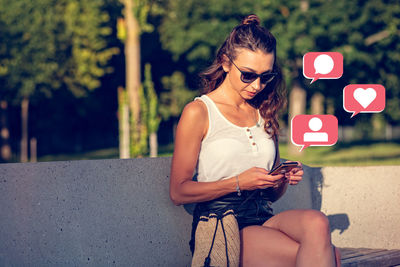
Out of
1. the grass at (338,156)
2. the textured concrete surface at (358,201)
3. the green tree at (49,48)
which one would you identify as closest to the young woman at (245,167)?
the textured concrete surface at (358,201)

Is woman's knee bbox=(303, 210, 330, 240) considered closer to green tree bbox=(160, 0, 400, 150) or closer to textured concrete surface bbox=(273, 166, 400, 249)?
textured concrete surface bbox=(273, 166, 400, 249)

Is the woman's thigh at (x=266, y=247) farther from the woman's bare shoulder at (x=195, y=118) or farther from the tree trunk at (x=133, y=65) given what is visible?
the tree trunk at (x=133, y=65)

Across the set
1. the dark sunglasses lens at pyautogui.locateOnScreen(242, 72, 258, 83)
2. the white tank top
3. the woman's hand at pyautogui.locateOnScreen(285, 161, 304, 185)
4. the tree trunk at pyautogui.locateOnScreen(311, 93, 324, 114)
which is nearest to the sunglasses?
the dark sunglasses lens at pyautogui.locateOnScreen(242, 72, 258, 83)

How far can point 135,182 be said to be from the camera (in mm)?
3861

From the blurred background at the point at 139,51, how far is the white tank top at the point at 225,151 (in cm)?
1879

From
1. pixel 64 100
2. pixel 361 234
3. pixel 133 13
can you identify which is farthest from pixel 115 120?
pixel 361 234

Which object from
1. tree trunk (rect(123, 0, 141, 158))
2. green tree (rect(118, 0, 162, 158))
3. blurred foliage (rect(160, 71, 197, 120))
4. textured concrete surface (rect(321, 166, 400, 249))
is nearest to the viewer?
textured concrete surface (rect(321, 166, 400, 249))

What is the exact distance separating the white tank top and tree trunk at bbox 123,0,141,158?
63.8 feet

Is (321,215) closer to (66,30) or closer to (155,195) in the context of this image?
(155,195)

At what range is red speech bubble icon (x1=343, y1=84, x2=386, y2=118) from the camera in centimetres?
578

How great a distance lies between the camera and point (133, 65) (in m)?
24.2

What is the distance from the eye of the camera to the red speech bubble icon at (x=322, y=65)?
16.1 ft

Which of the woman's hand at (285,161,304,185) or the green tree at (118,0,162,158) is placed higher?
the green tree at (118,0,162,158)

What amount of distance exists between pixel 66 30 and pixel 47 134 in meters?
8.36
